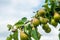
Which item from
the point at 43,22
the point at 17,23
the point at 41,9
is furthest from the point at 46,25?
the point at 17,23

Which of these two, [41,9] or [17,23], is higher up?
[41,9]

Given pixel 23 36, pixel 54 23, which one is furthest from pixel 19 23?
pixel 54 23

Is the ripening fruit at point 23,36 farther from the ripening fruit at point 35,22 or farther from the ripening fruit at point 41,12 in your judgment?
the ripening fruit at point 41,12

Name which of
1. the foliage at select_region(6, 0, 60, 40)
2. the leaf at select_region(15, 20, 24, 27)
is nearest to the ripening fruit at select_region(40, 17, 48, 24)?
the foliage at select_region(6, 0, 60, 40)

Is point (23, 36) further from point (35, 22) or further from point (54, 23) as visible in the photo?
point (54, 23)

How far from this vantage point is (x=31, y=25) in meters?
1.77

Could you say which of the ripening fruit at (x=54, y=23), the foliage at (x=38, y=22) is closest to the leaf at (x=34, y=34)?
the foliage at (x=38, y=22)

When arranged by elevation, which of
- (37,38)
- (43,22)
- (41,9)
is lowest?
(37,38)

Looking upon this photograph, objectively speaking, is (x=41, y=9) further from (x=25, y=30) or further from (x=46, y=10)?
(x=25, y=30)

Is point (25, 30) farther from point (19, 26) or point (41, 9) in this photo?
point (41, 9)

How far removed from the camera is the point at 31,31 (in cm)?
177

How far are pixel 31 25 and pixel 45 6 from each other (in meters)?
0.23

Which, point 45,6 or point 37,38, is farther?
point 45,6

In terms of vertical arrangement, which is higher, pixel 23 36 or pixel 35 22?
pixel 35 22
